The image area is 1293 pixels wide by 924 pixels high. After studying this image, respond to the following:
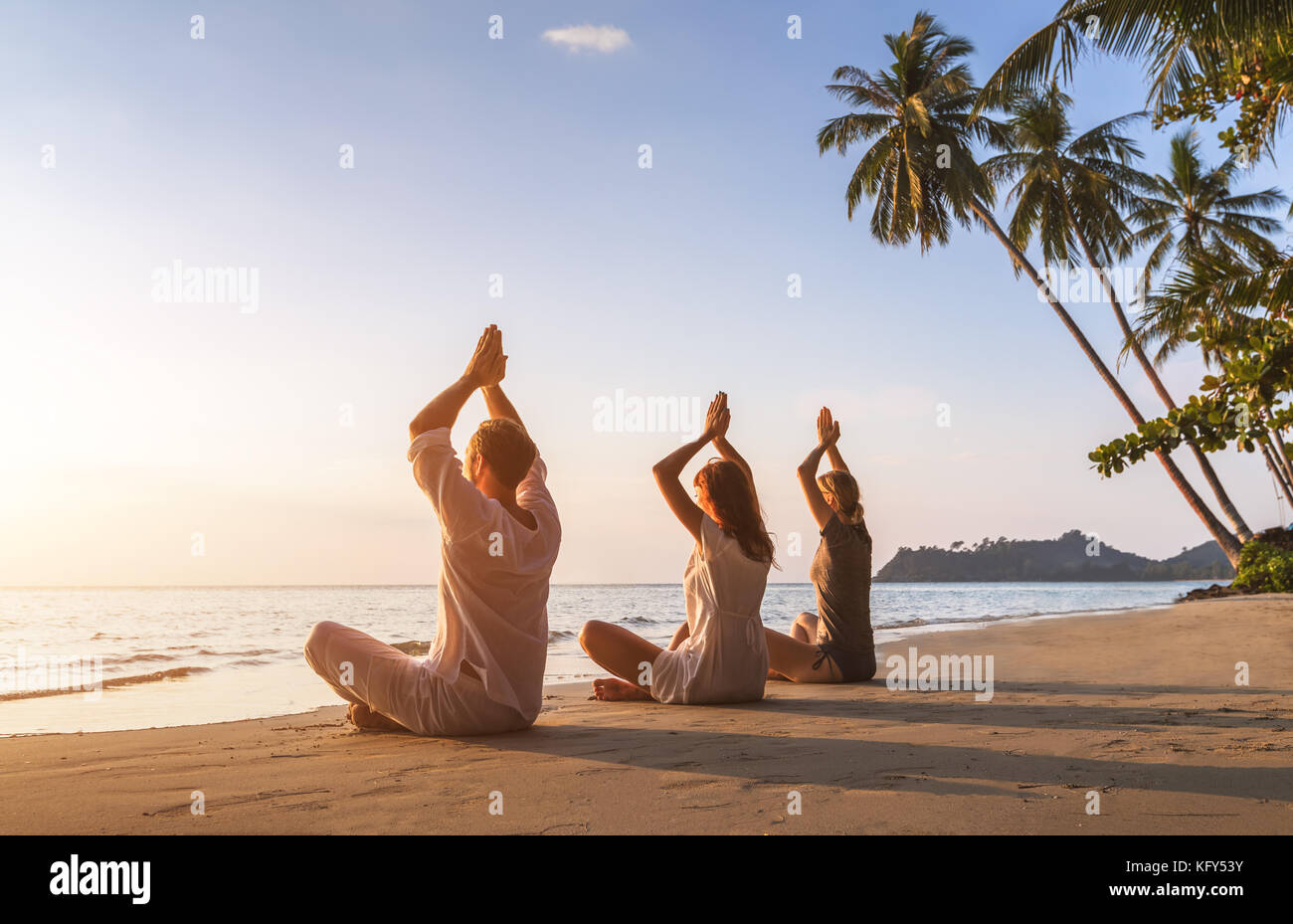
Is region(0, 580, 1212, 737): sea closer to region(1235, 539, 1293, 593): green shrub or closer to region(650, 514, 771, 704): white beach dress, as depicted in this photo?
region(650, 514, 771, 704): white beach dress

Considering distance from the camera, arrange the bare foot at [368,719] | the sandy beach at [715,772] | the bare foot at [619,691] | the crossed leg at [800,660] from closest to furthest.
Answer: the sandy beach at [715,772] → the bare foot at [368,719] → the bare foot at [619,691] → the crossed leg at [800,660]

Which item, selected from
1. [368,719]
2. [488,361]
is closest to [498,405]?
[488,361]

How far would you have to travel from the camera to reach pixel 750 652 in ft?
18.0

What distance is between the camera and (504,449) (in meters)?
3.94

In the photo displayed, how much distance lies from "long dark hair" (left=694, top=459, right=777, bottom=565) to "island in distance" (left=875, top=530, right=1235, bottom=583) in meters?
87.3

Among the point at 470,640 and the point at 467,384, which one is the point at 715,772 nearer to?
the point at 470,640

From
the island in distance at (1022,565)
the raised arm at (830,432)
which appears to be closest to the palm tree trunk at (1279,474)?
the raised arm at (830,432)

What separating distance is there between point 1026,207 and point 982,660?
20761mm

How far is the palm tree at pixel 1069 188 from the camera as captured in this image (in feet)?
81.5

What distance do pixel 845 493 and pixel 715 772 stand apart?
3465mm

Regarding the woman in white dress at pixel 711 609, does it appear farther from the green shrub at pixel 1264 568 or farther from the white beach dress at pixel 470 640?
the green shrub at pixel 1264 568

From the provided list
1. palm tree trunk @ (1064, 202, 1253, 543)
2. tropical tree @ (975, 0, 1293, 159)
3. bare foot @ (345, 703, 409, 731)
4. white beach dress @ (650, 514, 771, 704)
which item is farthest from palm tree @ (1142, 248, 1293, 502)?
palm tree trunk @ (1064, 202, 1253, 543)

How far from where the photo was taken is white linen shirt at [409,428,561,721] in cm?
363
